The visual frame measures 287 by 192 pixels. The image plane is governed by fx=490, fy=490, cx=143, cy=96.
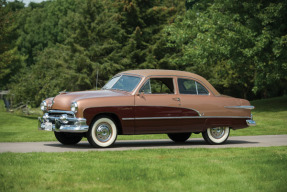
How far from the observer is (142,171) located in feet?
27.0

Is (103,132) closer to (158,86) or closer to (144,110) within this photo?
(144,110)

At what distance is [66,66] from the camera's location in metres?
51.4

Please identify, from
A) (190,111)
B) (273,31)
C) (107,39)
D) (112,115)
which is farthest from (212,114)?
(107,39)

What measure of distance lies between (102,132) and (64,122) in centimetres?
95

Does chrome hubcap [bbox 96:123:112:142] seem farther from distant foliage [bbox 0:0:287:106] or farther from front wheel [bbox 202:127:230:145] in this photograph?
distant foliage [bbox 0:0:287:106]

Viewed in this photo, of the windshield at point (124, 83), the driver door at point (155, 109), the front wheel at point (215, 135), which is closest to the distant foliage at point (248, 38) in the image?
the front wheel at point (215, 135)

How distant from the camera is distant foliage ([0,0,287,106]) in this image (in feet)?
102

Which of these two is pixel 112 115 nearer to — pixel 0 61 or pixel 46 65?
pixel 0 61

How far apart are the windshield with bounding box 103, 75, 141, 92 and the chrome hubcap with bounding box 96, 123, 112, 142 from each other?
3.81 ft

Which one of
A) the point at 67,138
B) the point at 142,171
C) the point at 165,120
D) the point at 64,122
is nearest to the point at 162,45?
the point at 67,138

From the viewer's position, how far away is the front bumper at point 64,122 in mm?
11445

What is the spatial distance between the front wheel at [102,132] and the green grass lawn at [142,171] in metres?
1.31

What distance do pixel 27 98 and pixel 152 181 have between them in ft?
118

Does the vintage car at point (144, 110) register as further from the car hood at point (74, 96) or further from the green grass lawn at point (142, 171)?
the green grass lawn at point (142, 171)
